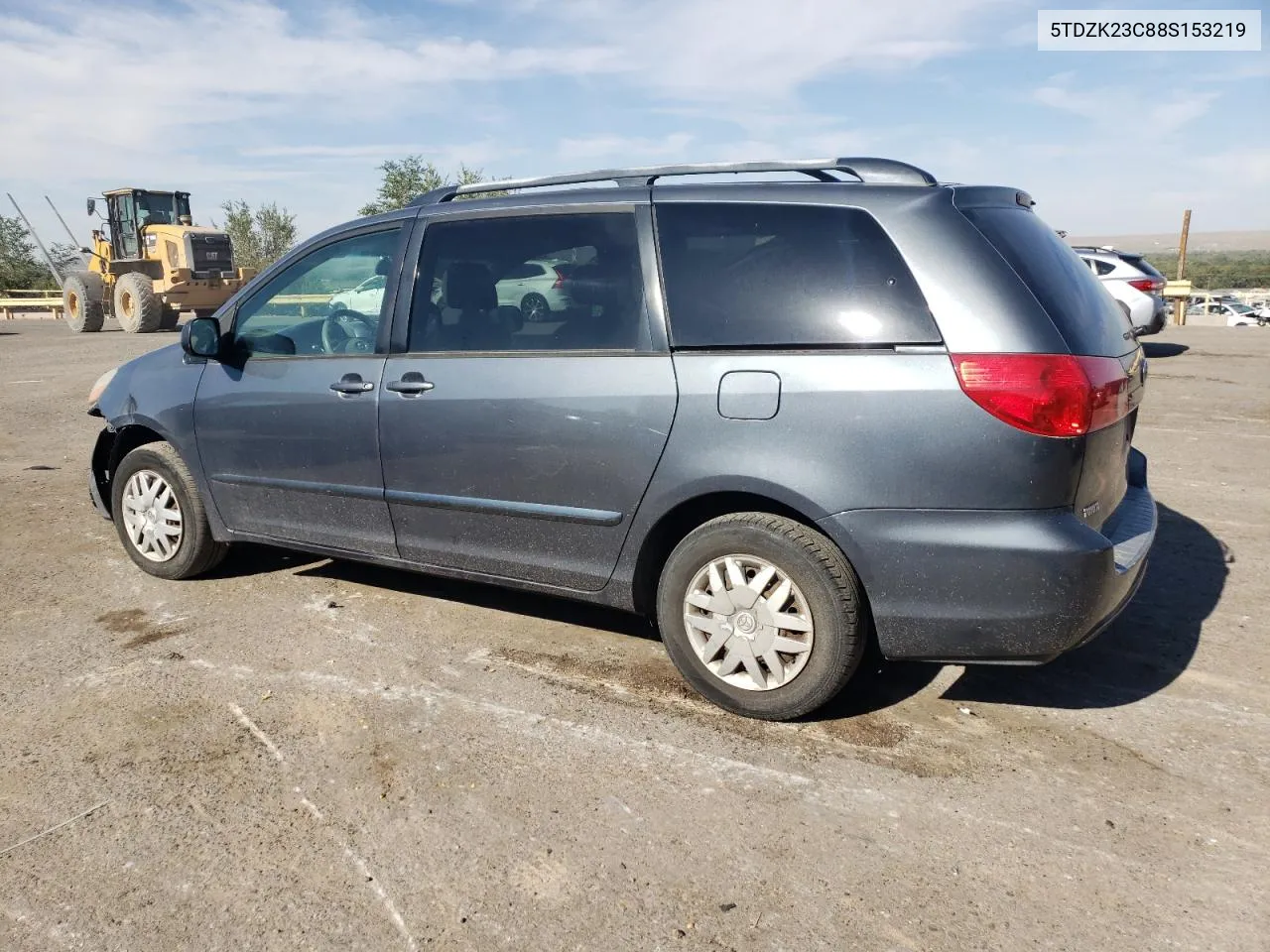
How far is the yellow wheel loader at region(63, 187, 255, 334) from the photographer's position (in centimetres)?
2334

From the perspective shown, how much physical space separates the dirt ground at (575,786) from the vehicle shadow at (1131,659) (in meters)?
0.02

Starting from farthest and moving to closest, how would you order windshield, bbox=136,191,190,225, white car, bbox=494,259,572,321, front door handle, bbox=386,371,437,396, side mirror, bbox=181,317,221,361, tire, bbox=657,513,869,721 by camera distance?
windshield, bbox=136,191,190,225, side mirror, bbox=181,317,221,361, front door handle, bbox=386,371,437,396, white car, bbox=494,259,572,321, tire, bbox=657,513,869,721

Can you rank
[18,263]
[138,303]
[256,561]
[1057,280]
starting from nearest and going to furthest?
[1057,280]
[256,561]
[138,303]
[18,263]

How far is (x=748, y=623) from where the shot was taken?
11.0ft

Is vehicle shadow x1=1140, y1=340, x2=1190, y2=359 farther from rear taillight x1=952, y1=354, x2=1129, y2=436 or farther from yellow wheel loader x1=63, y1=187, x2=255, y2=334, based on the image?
yellow wheel loader x1=63, y1=187, x2=255, y2=334

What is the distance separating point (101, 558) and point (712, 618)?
366cm

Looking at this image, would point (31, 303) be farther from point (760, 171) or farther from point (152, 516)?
point (760, 171)

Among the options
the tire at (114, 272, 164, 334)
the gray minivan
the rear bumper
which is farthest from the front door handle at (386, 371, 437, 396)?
the tire at (114, 272, 164, 334)

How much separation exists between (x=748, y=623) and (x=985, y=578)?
0.78m

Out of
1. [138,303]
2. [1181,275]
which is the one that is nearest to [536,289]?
[138,303]

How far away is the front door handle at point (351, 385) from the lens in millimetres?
4109

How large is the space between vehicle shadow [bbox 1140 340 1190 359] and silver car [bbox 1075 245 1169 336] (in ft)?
1.38

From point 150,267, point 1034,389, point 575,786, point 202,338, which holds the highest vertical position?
point 150,267

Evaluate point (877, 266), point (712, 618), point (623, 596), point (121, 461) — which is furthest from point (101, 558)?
point (877, 266)
